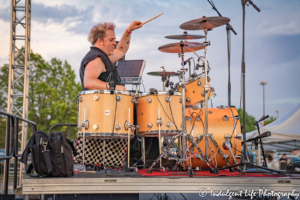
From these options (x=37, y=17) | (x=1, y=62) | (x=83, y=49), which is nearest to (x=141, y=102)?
(x=83, y=49)

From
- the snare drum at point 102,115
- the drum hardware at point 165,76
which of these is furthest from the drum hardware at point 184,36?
the snare drum at point 102,115

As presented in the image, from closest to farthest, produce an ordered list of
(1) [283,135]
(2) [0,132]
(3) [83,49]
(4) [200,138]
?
(4) [200,138], (1) [283,135], (2) [0,132], (3) [83,49]

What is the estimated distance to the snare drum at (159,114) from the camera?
3.74m

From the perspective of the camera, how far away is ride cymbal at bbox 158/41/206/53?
4.42 metres

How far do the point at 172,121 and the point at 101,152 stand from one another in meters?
1.10

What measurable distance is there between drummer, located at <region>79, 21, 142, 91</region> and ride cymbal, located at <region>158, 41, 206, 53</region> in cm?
62

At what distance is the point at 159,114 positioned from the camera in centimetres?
374

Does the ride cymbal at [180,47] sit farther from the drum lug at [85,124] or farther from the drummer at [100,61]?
the drum lug at [85,124]

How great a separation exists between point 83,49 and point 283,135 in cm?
1709

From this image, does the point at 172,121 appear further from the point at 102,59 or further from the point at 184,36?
the point at 184,36

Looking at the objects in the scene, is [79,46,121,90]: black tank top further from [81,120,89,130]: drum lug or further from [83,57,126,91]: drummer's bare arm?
[81,120,89,130]: drum lug

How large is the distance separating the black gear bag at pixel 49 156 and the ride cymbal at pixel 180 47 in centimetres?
226

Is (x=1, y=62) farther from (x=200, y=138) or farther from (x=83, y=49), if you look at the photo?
(x=200, y=138)

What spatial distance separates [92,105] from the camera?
3496mm
